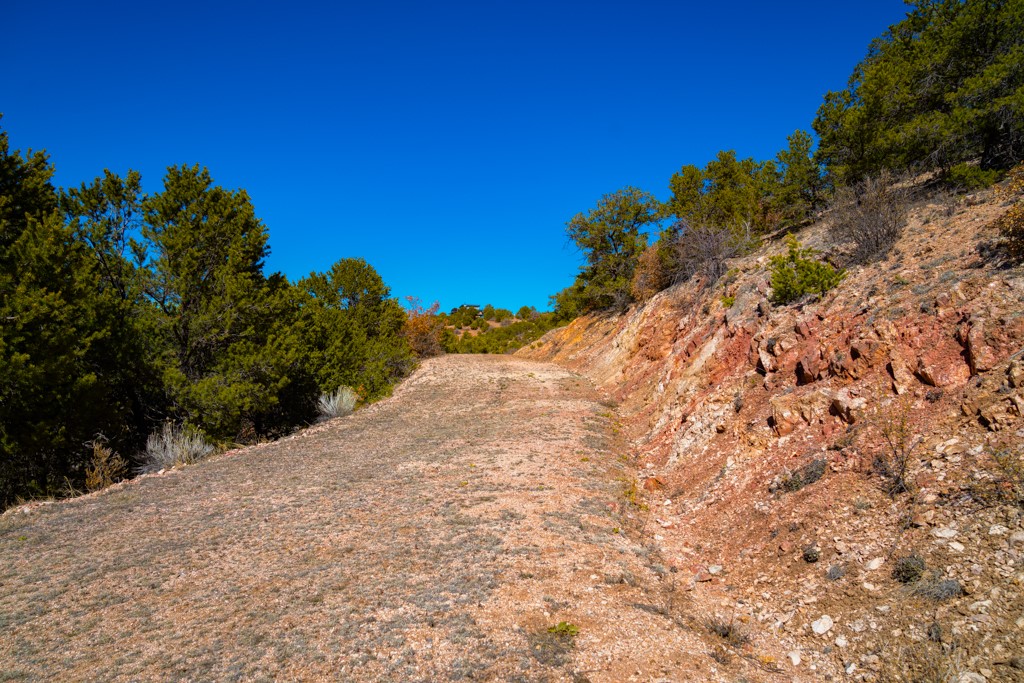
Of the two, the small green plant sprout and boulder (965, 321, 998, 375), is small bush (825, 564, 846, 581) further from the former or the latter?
boulder (965, 321, 998, 375)

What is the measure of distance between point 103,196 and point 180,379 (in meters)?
5.75

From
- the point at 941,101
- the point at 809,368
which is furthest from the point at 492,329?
the point at 809,368

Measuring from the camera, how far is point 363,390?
20.8 meters

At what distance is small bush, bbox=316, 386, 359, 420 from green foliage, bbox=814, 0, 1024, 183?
17.2m

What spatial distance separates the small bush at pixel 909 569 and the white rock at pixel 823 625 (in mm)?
690

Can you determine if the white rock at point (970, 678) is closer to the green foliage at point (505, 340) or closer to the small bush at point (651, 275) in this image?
the small bush at point (651, 275)

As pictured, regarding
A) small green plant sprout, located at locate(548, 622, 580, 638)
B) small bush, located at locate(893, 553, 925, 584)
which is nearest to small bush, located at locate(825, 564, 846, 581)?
small bush, located at locate(893, 553, 925, 584)

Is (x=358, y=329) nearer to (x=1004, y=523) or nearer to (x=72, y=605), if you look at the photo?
(x=72, y=605)

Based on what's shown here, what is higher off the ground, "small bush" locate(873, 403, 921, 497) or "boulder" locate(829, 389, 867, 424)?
"boulder" locate(829, 389, 867, 424)

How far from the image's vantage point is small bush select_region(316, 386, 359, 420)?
55.1ft

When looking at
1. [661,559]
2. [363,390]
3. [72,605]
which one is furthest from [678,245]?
[72,605]

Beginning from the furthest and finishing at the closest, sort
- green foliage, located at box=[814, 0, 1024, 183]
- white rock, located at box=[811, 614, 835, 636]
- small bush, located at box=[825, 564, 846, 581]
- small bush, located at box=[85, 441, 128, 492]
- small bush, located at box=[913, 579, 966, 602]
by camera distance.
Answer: green foliage, located at box=[814, 0, 1024, 183], small bush, located at box=[85, 441, 128, 492], small bush, located at box=[825, 564, 846, 581], white rock, located at box=[811, 614, 835, 636], small bush, located at box=[913, 579, 966, 602]

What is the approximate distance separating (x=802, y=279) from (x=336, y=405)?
13692mm

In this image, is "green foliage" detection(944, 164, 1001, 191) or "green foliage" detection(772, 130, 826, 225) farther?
"green foliage" detection(772, 130, 826, 225)
